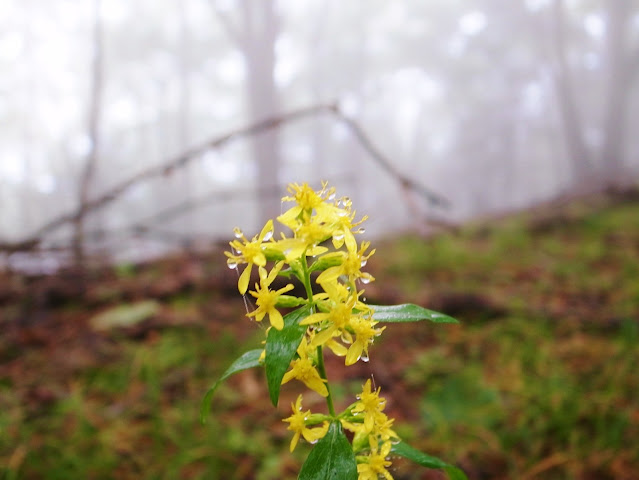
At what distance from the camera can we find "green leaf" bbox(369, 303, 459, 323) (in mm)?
669

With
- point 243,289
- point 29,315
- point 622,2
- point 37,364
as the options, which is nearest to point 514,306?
point 243,289

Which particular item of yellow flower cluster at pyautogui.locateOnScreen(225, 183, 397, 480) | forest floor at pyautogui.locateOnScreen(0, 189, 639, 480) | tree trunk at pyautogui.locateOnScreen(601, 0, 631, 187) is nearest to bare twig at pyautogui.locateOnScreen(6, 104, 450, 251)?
forest floor at pyautogui.locateOnScreen(0, 189, 639, 480)

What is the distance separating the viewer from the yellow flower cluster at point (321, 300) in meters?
0.68

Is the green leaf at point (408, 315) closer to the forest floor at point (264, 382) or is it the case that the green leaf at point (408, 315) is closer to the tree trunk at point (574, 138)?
the forest floor at point (264, 382)

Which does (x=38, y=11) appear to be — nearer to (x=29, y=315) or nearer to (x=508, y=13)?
(x=29, y=315)

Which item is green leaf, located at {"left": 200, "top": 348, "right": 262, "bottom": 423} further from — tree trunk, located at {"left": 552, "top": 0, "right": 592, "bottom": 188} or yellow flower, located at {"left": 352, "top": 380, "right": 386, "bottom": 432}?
tree trunk, located at {"left": 552, "top": 0, "right": 592, "bottom": 188}

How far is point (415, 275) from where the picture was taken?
448cm

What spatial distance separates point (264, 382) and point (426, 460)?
2.07 meters

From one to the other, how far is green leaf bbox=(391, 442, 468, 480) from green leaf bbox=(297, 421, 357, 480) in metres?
0.13

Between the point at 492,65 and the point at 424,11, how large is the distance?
9.27 m

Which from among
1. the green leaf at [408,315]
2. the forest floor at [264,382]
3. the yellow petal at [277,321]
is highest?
the yellow petal at [277,321]

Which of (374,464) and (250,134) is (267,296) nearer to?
(374,464)

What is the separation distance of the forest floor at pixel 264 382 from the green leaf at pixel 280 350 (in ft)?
4.09

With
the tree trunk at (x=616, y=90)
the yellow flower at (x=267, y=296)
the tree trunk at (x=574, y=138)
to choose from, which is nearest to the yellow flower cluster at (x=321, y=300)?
the yellow flower at (x=267, y=296)
